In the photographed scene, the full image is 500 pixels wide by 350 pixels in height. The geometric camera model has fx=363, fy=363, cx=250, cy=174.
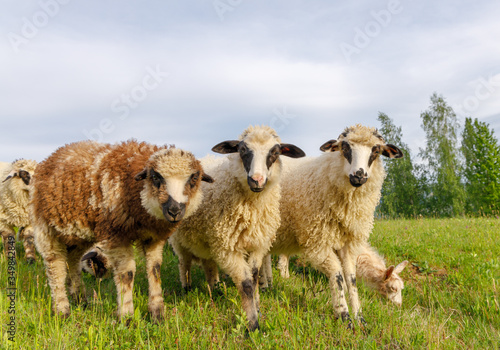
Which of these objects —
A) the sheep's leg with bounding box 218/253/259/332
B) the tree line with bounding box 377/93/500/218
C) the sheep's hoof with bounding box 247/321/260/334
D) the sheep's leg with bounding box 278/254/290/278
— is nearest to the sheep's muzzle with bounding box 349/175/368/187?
the sheep's leg with bounding box 218/253/259/332

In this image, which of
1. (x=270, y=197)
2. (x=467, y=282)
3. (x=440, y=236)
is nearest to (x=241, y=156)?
(x=270, y=197)

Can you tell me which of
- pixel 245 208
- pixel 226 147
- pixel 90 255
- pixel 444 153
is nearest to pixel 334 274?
pixel 245 208

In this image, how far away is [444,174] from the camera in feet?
139

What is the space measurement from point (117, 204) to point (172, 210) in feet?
3.06

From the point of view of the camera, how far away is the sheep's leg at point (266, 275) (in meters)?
7.02

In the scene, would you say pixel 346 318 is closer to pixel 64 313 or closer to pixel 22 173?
pixel 64 313

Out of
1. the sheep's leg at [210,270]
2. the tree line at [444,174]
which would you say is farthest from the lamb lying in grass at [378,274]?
the tree line at [444,174]

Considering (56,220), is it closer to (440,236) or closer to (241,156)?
(241,156)

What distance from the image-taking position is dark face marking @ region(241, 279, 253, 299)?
16.4 feet

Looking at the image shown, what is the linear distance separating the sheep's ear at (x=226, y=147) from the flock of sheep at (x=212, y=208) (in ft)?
0.05

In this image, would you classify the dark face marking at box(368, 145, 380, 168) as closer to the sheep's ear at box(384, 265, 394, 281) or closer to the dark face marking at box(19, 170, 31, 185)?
the sheep's ear at box(384, 265, 394, 281)

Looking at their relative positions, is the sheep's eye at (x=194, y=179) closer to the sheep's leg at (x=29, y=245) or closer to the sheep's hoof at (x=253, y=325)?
the sheep's hoof at (x=253, y=325)

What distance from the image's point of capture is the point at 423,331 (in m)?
4.32

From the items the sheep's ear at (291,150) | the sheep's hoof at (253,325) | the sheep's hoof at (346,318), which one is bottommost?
the sheep's hoof at (346,318)
